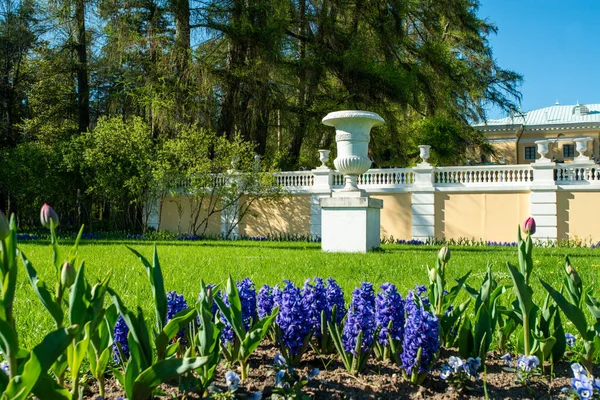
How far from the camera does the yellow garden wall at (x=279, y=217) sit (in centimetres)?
1691

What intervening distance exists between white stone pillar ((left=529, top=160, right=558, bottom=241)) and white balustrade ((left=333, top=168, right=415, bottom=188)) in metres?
3.46

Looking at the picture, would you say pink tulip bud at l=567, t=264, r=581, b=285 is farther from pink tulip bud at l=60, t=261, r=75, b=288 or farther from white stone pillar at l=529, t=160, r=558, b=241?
white stone pillar at l=529, t=160, r=558, b=241

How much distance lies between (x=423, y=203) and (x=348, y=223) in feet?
19.0

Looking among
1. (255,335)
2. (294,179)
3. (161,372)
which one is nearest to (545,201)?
(294,179)

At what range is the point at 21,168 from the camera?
1789 cm

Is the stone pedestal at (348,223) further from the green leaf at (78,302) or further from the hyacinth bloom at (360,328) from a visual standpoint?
the green leaf at (78,302)

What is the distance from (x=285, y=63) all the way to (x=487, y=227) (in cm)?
844

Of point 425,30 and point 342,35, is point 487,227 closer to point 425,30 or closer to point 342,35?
point 342,35

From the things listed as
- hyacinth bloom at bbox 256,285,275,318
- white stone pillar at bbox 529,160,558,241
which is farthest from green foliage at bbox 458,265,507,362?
white stone pillar at bbox 529,160,558,241

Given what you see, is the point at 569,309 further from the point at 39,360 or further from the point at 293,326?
the point at 39,360

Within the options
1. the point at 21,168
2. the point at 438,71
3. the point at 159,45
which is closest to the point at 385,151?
the point at 438,71

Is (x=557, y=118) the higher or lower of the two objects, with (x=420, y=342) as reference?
higher

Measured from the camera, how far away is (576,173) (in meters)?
14.7

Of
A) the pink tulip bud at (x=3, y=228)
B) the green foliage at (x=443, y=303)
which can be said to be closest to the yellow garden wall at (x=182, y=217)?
the green foliage at (x=443, y=303)
